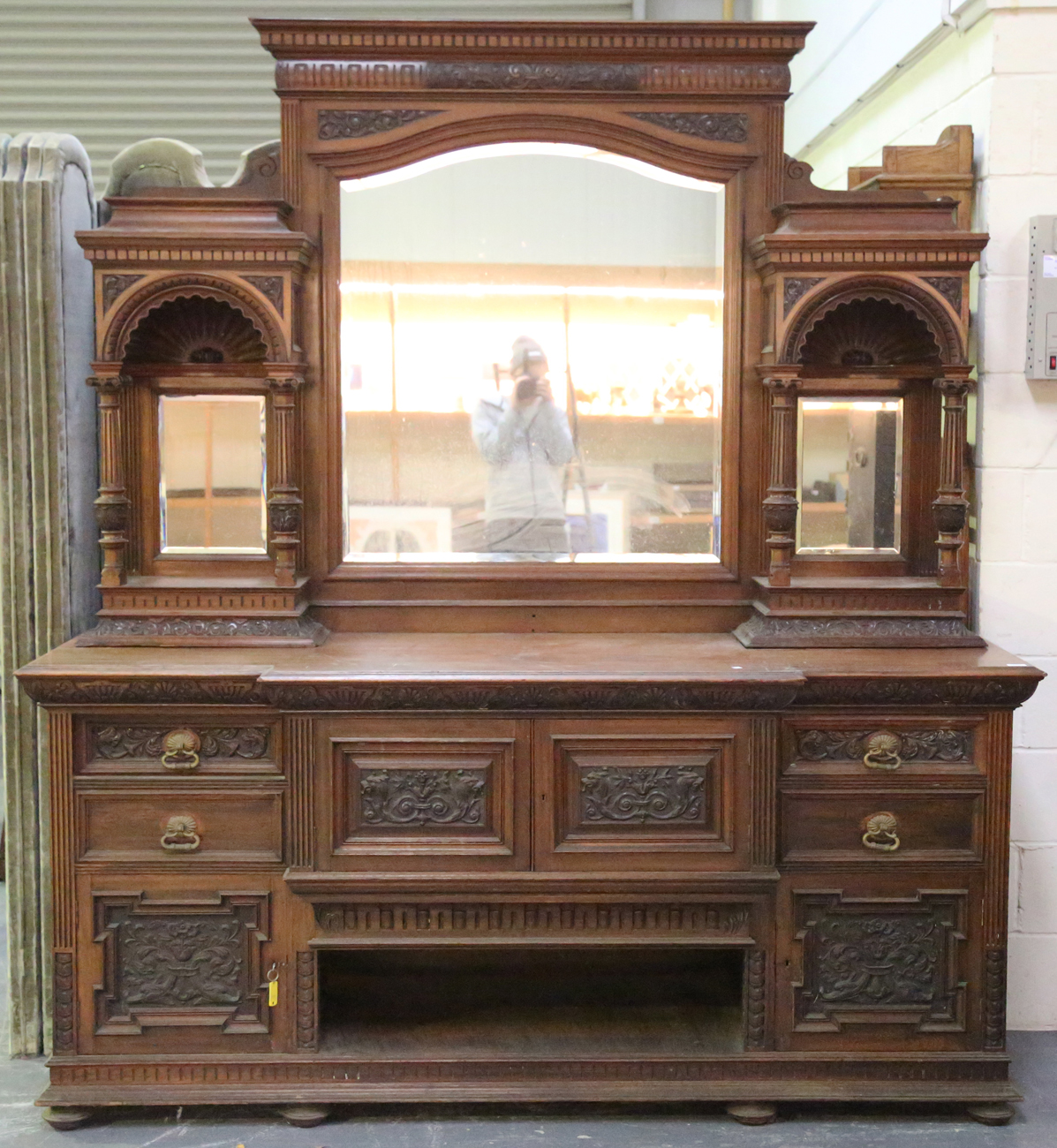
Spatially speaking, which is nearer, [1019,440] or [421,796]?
[421,796]

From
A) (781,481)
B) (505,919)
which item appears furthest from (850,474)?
(505,919)

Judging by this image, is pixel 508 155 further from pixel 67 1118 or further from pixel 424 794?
pixel 67 1118

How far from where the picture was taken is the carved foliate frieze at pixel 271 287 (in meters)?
2.74

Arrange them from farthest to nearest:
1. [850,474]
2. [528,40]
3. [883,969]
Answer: [850,474] → [528,40] → [883,969]

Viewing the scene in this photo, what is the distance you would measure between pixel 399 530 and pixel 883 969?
4.94ft

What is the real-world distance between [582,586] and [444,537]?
37 cm

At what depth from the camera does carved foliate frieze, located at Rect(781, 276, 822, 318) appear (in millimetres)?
2764

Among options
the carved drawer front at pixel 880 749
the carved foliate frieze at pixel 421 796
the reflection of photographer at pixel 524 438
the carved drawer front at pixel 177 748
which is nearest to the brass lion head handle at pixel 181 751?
the carved drawer front at pixel 177 748

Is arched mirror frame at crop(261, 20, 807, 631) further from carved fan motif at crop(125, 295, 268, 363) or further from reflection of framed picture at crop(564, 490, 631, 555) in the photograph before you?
carved fan motif at crop(125, 295, 268, 363)

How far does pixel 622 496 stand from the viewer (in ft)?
9.82

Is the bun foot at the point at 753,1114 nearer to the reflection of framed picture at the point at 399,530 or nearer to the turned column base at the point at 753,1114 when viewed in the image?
the turned column base at the point at 753,1114

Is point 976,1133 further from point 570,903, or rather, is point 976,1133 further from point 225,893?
point 225,893

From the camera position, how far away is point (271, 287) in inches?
108

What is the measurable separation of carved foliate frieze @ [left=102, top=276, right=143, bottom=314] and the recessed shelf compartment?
1565 mm
